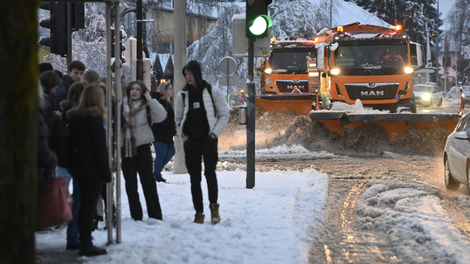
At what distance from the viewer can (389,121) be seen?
15258 millimetres

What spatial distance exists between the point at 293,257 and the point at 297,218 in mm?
1855

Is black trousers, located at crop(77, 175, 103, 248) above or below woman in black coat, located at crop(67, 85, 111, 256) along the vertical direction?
below

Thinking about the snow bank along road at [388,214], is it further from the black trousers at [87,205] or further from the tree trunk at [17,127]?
the tree trunk at [17,127]

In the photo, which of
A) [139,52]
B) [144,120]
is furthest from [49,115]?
[139,52]

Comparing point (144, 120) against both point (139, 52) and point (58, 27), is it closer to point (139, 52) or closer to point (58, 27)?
point (58, 27)

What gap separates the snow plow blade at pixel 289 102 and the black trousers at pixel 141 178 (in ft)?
45.7

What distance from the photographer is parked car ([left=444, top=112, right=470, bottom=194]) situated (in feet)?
28.4

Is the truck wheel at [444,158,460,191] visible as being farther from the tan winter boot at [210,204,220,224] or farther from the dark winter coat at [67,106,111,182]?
the dark winter coat at [67,106,111,182]

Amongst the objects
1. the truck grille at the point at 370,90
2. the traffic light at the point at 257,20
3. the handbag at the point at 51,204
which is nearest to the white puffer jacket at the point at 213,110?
the handbag at the point at 51,204

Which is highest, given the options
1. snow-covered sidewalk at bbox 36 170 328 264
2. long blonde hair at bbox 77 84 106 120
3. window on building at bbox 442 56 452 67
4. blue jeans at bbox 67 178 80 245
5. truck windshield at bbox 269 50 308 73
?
window on building at bbox 442 56 452 67

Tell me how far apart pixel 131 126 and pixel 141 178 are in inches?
22.3

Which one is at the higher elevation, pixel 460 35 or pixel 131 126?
pixel 460 35

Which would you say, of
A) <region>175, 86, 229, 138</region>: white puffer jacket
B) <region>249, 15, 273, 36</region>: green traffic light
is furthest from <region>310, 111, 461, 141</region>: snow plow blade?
<region>175, 86, 229, 138</region>: white puffer jacket

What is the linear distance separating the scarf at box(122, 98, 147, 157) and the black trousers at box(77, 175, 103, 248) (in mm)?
1167
